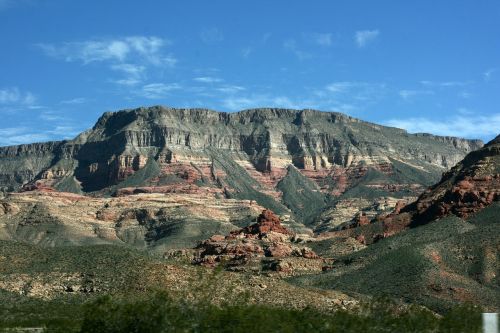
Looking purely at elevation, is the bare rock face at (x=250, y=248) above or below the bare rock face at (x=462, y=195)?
below

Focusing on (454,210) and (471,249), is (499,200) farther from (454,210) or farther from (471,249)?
(471,249)

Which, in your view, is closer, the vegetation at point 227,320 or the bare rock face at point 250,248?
the vegetation at point 227,320

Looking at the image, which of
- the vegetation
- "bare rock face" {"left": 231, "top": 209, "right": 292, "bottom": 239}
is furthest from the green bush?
"bare rock face" {"left": 231, "top": 209, "right": 292, "bottom": 239}

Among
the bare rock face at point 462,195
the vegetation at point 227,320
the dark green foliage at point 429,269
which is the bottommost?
the dark green foliage at point 429,269

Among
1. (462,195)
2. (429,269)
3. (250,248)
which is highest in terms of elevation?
(462,195)

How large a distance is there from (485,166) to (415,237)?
37720mm

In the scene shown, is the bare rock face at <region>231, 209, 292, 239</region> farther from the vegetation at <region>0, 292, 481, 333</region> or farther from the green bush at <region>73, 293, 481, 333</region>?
the green bush at <region>73, 293, 481, 333</region>

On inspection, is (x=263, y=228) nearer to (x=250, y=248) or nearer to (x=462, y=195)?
(x=250, y=248)

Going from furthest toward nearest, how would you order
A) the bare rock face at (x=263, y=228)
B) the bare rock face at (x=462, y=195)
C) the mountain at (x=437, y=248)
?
1. the bare rock face at (x=263, y=228)
2. the bare rock face at (x=462, y=195)
3. the mountain at (x=437, y=248)

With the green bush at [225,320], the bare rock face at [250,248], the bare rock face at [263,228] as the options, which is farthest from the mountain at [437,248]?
the green bush at [225,320]

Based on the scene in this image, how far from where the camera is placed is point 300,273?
143 metres

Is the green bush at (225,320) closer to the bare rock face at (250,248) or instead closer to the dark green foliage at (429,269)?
the dark green foliage at (429,269)

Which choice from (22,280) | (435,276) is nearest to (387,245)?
(435,276)

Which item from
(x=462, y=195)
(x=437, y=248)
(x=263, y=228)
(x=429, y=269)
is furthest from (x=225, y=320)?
(x=263, y=228)
